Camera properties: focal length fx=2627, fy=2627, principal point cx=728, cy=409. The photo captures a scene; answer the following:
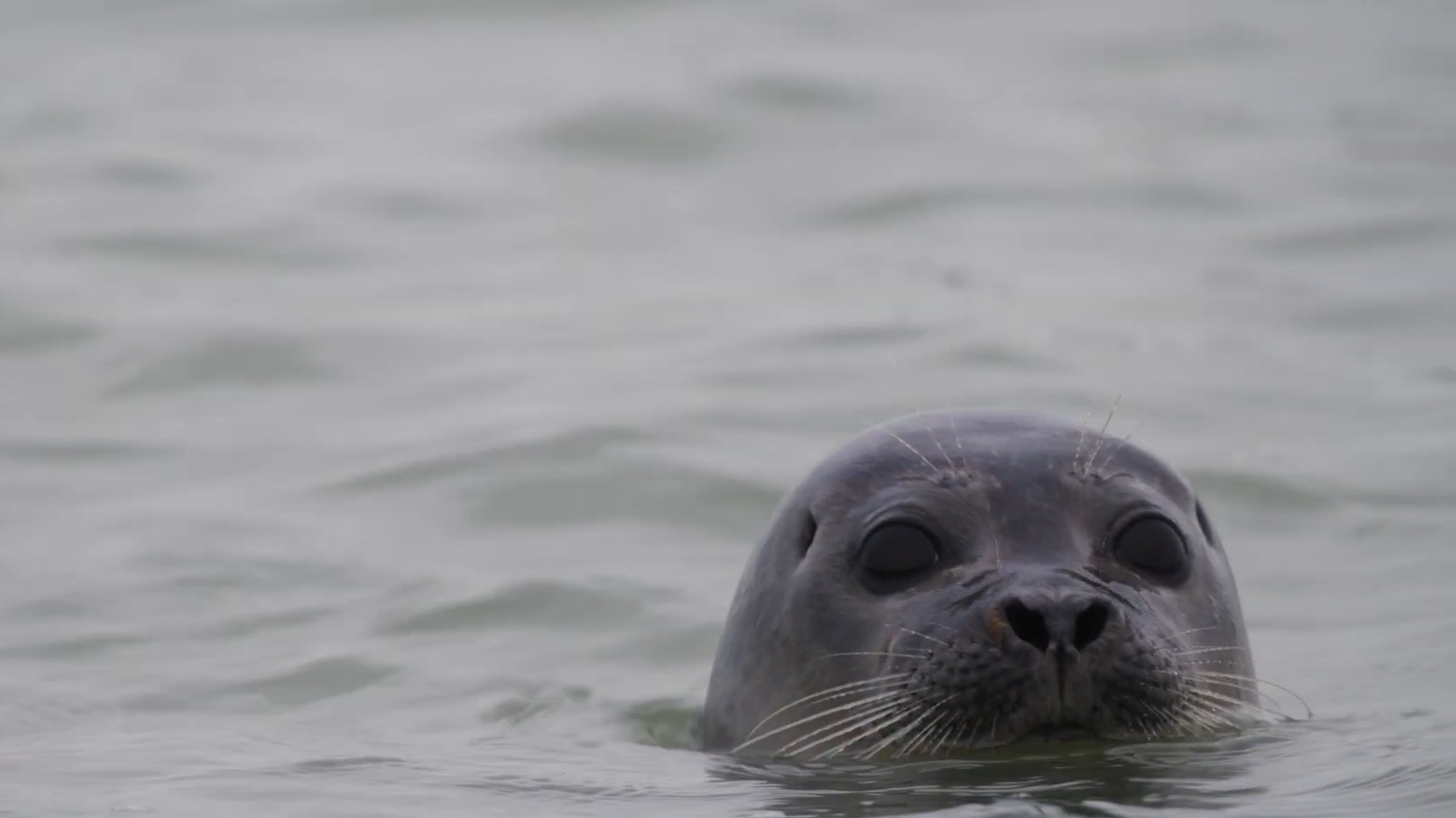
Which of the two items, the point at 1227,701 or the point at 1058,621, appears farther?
the point at 1227,701

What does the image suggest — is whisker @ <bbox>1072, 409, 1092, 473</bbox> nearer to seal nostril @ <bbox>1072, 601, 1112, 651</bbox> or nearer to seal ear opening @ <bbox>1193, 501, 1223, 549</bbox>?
seal ear opening @ <bbox>1193, 501, 1223, 549</bbox>

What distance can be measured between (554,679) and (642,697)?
0.43m

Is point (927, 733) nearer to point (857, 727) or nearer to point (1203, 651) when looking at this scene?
point (857, 727)

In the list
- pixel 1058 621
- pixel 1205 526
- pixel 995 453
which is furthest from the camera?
pixel 1205 526

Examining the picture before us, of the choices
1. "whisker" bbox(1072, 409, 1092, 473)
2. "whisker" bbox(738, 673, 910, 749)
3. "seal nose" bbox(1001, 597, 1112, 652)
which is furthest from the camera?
"whisker" bbox(1072, 409, 1092, 473)

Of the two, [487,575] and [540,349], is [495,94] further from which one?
[487,575]

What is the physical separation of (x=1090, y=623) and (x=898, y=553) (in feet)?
2.11

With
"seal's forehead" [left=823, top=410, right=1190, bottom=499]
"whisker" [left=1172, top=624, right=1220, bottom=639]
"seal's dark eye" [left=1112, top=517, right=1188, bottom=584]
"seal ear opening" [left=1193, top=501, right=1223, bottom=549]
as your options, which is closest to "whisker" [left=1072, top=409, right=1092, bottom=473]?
"seal's forehead" [left=823, top=410, right=1190, bottom=499]

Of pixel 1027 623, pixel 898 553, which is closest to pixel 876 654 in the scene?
pixel 898 553

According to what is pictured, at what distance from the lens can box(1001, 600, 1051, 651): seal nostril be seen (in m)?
4.98

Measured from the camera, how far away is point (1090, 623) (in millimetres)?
5012

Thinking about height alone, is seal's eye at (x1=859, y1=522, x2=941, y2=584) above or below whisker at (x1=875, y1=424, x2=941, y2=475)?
below

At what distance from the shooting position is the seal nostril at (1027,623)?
16.3ft

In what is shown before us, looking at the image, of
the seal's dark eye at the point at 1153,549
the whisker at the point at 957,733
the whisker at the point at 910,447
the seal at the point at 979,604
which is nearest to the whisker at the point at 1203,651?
the seal at the point at 979,604
